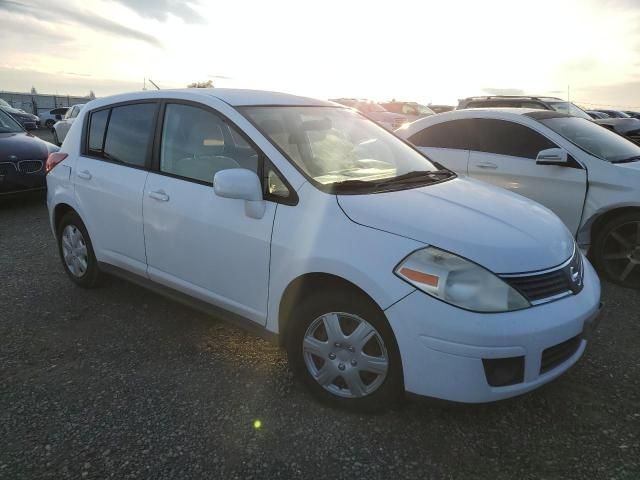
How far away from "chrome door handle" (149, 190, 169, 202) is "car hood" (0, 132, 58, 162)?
525cm

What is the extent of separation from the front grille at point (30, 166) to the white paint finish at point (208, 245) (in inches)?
204

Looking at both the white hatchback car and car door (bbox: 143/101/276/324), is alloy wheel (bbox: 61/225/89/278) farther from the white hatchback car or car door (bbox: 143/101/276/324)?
car door (bbox: 143/101/276/324)

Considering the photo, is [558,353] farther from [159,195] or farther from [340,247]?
[159,195]

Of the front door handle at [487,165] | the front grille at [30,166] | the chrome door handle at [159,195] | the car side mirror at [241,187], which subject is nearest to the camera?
the car side mirror at [241,187]

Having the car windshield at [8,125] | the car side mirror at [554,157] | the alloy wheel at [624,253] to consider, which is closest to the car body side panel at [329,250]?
the car side mirror at [554,157]

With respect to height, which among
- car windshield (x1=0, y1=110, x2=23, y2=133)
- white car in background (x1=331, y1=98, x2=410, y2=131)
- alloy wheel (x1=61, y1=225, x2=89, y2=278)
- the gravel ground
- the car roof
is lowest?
the gravel ground

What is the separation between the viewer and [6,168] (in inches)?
288

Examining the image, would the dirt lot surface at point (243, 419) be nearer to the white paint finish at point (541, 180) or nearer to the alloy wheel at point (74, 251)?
the alloy wheel at point (74, 251)

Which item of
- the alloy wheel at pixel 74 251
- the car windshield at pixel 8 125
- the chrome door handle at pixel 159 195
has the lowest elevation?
the alloy wheel at pixel 74 251

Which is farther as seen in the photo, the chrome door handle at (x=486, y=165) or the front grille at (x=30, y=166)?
the front grille at (x=30, y=166)

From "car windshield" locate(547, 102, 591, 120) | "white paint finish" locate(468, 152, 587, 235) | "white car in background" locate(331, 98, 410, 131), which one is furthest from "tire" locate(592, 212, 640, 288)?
"white car in background" locate(331, 98, 410, 131)

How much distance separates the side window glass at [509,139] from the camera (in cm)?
506

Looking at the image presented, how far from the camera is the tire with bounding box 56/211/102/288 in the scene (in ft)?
13.8

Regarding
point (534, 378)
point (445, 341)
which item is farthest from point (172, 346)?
point (534, 378)
